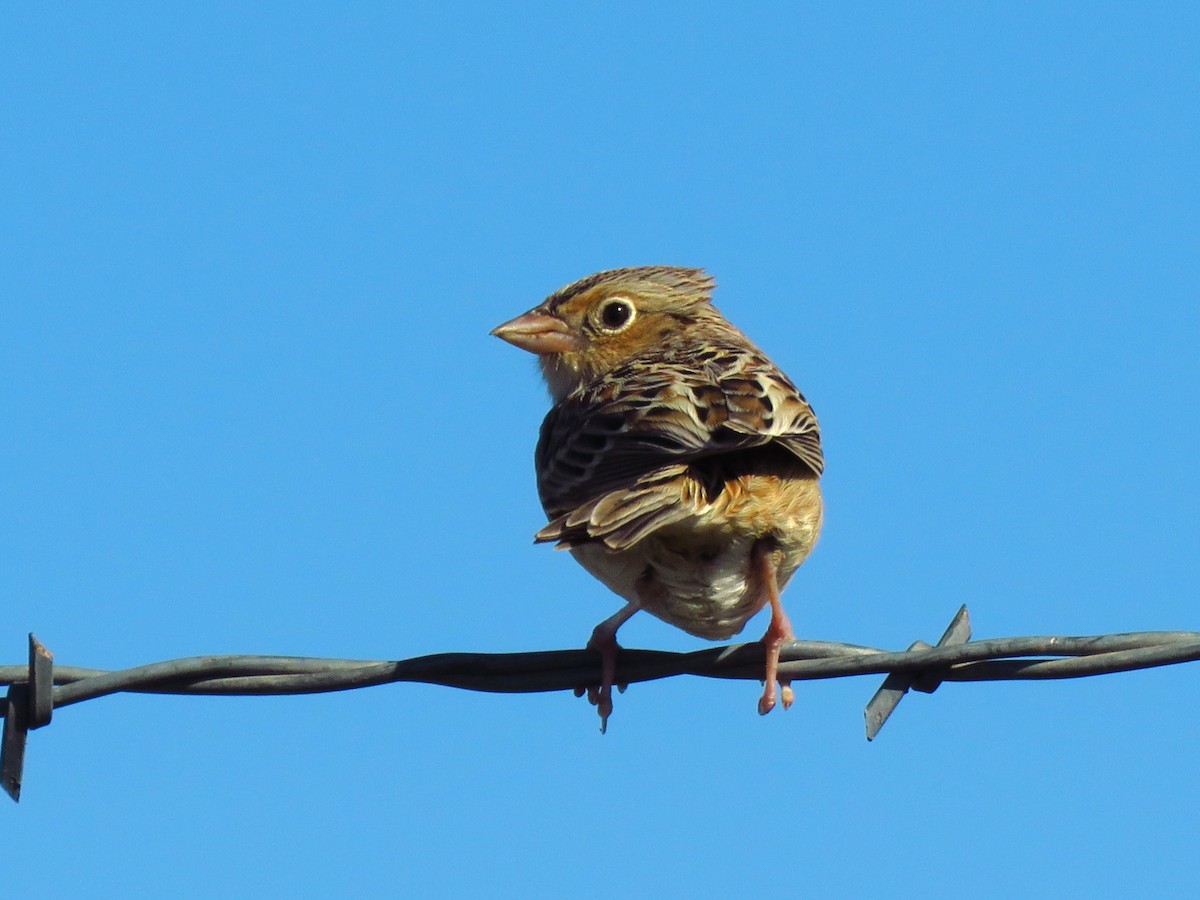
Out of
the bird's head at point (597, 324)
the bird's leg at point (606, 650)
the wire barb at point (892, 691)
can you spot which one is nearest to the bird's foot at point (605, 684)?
the bird's leg at point (606, 650)

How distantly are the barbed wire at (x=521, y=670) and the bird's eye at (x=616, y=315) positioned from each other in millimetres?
3495

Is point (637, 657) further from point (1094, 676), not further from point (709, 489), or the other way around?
point (1094, 676)

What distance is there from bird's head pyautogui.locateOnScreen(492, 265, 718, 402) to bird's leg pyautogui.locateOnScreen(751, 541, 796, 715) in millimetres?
2168

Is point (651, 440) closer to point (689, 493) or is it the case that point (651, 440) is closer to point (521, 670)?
point (689, 493)

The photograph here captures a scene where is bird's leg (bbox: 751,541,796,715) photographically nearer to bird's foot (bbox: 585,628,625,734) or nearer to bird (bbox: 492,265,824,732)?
bird (bbox: 492,265,824,732)

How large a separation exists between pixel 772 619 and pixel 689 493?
653mm

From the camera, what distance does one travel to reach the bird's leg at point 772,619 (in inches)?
238

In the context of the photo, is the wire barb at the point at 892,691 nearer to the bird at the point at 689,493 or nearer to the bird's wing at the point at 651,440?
the bird at the point at 689,493

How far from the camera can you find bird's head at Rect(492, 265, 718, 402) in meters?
8.52

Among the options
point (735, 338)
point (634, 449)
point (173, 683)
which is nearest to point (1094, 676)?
point (634, 449)

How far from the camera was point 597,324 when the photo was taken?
339 inches

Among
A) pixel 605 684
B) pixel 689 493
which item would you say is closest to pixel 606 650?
pixel 605 684

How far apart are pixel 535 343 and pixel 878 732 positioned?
3.82 metres

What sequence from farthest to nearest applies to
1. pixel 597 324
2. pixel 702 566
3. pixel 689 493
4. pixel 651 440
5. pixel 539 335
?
pixel 597 324 < pixel 539 335 < pixel 702 566 < pixel 651 440 < pixel 689 493
